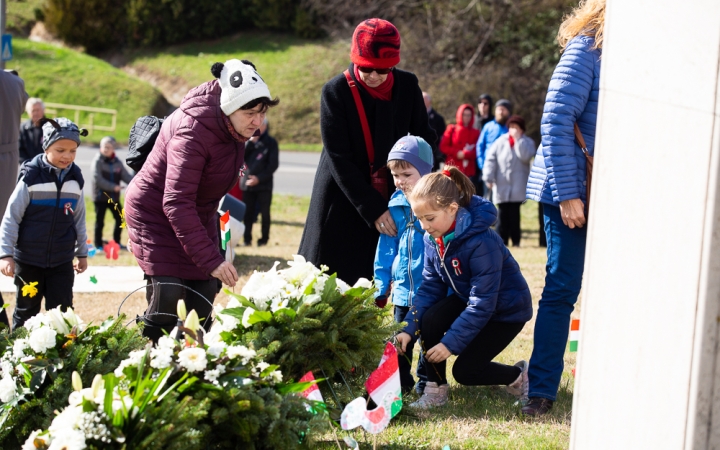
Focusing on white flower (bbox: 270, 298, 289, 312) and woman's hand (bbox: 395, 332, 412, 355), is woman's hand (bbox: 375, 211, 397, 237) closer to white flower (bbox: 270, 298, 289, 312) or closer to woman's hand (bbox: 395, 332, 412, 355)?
woman's hand (bbox: 395, 332, 412, 355)

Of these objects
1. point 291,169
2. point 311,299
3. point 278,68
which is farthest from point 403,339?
point 278,68

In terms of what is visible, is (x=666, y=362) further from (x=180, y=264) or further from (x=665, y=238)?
(x=180, y=264)

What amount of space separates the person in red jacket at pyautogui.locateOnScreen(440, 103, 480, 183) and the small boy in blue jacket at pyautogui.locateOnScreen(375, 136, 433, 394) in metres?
8.10

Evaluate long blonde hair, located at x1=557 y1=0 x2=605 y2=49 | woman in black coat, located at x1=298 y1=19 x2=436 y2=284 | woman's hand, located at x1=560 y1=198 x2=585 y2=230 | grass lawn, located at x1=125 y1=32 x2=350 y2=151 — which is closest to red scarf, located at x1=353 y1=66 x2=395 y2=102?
woman in black coat, located at x1=298 y1=19 x2=436 y2=284

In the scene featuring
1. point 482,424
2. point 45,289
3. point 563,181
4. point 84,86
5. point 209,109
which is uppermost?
point 84,86

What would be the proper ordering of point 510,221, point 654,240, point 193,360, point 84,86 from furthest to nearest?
point 84,86, point 510,221, point 193,360, point 654,240

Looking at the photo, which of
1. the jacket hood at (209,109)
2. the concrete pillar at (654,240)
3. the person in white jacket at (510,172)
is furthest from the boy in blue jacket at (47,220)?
the person in white jacket at (510,172)

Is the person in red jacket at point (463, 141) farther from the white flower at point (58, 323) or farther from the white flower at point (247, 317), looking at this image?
the white flower at point (58, 323)

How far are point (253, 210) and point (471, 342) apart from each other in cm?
806

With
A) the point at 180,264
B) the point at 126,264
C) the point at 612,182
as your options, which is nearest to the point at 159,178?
the point at 180,264

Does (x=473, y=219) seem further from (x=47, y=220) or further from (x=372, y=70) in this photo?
(x=47, y=220)

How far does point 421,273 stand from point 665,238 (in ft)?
7.38

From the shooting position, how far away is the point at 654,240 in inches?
94.2

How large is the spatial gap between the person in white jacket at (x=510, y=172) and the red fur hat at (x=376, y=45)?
7255mm
